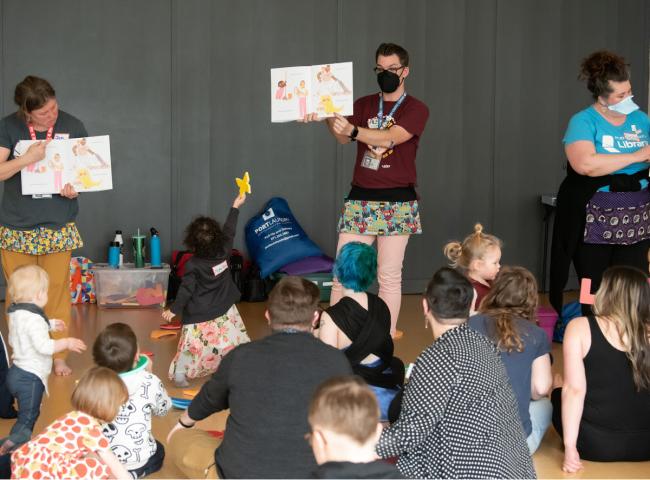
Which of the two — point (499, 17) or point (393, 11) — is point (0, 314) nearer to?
point (393, 11)

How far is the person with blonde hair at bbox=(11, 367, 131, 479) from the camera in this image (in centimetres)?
286

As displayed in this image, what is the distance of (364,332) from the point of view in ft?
13.4

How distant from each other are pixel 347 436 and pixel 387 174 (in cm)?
Result: 360

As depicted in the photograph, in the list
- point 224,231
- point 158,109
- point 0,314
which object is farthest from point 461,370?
point 158,109

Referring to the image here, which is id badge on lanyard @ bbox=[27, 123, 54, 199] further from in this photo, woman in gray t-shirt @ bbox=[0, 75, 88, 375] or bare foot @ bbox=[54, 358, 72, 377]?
bare foot @ bbox=[54, 358, 72, 377]

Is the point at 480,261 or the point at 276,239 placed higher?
the point at 480,261

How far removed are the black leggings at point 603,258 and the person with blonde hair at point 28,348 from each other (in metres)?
2.84

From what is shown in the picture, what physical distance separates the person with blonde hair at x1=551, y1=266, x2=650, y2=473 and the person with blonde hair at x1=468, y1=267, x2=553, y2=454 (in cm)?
14

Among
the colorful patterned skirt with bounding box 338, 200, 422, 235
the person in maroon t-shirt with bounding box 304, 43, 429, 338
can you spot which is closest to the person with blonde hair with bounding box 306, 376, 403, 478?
the person in maroon t-shirt with bounding box 304, 43, 429, 338

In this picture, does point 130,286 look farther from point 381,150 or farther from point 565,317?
point 565,317

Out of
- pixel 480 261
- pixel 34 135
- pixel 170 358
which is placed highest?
pixel 34 135

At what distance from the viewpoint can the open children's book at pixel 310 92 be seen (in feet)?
17.4

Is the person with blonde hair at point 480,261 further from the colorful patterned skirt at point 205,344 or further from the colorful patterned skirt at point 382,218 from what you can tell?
the colorful patterned skirt at point 205,344

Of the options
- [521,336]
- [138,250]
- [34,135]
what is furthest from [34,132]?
[521,336]
